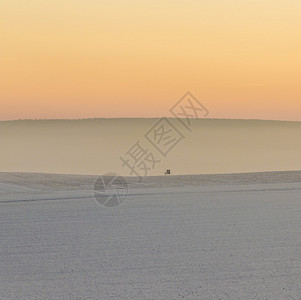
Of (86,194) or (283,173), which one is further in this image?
(283,173)

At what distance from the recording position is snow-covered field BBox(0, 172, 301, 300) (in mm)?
7199

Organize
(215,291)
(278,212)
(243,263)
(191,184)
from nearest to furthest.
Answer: (215,291) → (243,263) → (278,212) → (191,184)

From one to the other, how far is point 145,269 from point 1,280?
5.49 ft

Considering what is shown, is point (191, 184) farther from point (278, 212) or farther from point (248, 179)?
point (278, 212)

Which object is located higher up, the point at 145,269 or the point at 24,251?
the point at 24,251

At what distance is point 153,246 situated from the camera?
31.0 ft

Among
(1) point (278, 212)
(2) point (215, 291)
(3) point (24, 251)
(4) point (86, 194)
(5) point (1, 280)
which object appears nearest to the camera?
(2) point (215, 291)

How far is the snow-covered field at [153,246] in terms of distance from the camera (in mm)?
7199

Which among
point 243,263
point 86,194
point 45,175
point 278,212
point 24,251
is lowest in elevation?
point 243,263

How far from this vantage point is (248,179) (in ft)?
73.5

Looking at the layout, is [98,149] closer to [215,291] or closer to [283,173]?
[283,173]

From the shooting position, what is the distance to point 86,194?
16.7m

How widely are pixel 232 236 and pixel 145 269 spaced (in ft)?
8.65

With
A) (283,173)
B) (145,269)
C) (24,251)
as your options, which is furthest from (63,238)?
(283,173)
